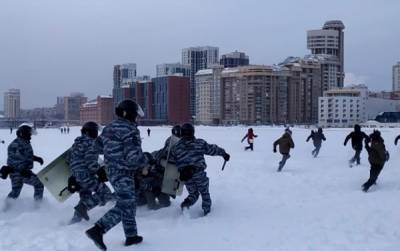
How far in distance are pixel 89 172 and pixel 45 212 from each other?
4.96 feet

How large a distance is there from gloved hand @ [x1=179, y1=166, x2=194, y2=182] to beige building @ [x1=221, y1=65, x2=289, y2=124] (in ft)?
443

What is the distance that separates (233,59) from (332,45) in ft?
124

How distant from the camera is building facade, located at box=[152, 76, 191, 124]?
15750 centimetres

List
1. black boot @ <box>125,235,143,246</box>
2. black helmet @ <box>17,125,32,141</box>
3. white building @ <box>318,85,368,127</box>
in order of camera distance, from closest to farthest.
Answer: black boot @ <box>125,235,143,246</box> < black helmet @ <box>17,125,32,141</box> < white building @ <box>318,85,368,127</box>

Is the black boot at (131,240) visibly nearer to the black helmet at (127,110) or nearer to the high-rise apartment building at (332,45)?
the black helmet at (127,110)

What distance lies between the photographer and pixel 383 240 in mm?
6496

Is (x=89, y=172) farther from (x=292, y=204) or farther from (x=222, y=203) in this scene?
(x=292, y=204)

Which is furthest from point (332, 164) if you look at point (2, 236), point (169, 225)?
point (2, 236)

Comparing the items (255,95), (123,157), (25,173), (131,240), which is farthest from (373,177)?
(255,95)

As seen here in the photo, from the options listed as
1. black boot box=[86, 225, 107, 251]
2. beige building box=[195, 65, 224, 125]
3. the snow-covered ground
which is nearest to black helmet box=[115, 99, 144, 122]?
black boot box=[86, 225, 107, 251]

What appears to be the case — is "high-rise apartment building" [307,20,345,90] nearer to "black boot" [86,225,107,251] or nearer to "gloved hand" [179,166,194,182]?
"gloved hand" [179,166,194,182]

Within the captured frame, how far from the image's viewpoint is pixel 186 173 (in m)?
7.94

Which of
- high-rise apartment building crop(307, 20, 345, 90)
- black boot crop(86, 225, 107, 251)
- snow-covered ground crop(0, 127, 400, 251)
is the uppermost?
high-rise apartment building crop(307, 20, 345, 90)

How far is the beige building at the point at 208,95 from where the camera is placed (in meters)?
162
